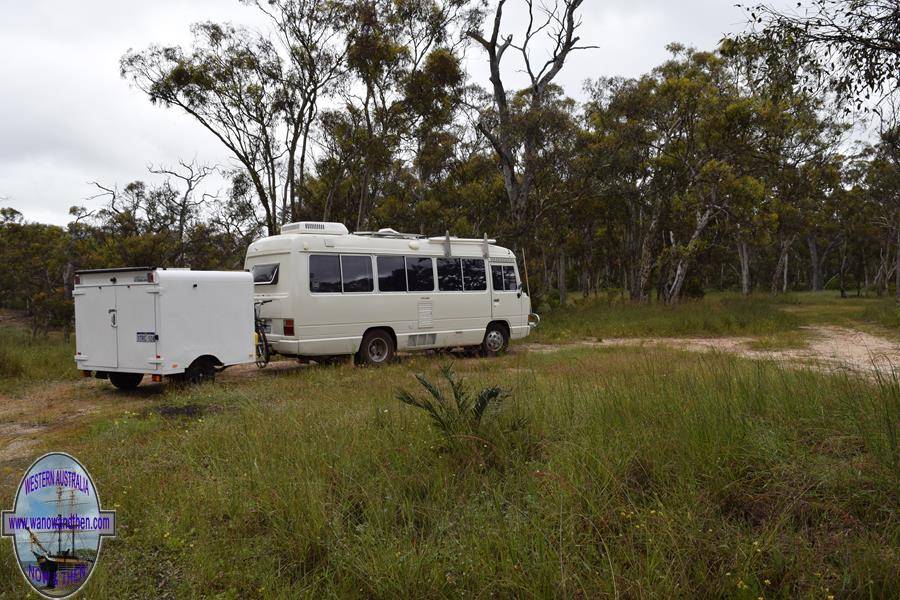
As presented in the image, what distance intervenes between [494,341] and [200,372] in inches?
286

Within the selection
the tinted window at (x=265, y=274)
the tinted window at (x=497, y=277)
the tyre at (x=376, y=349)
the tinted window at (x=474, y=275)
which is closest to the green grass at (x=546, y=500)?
the tinted window at (x=265, y=274)

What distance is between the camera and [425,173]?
30.7m

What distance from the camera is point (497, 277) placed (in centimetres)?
1570

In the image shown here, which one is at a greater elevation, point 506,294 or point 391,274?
point 391,274

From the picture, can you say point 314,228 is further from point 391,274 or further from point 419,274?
point 419,274

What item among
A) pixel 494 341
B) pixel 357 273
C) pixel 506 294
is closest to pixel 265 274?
pixel 357 273

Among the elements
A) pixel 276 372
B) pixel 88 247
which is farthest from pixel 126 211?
pixel 276 372

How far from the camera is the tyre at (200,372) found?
10.4 metres

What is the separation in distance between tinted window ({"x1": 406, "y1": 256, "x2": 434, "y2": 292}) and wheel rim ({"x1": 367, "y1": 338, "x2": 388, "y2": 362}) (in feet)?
4.24

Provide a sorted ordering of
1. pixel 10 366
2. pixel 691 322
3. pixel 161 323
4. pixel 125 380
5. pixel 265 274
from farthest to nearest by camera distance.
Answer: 1. pixel 691 322
2. pixel 265 274
3. pixel 10 366
4. pixel 125 380
5. pixel 161 323

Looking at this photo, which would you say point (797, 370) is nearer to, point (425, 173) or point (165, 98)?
A: point (165, 98)

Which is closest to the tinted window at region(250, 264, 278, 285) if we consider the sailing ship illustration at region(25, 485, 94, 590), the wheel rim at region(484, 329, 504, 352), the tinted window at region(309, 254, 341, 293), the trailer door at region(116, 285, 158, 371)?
the tinted window at region(309, 254, 341, 293)

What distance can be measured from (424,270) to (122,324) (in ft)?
19.8

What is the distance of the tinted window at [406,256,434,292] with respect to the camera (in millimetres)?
13789
